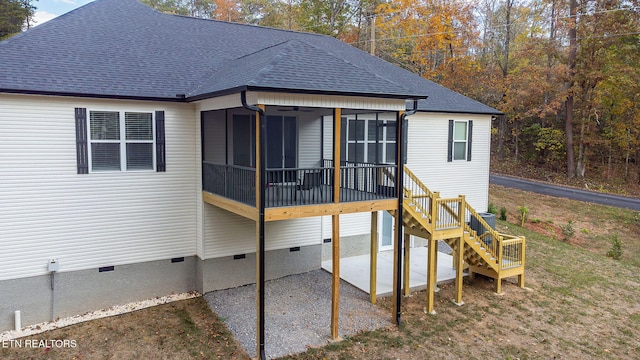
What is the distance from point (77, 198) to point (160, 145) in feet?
7.27

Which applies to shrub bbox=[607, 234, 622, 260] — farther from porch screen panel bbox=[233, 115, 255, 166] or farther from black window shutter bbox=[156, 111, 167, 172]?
black window shutter bbox=[156, 111, 167, 172]

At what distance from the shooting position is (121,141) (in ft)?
33.1

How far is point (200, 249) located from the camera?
1107cm

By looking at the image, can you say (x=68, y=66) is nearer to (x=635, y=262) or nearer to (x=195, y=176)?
(x=195, y=176)

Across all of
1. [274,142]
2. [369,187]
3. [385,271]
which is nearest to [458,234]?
[385,271]

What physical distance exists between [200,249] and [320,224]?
11.9ft

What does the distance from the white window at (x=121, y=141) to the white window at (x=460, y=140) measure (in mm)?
10311

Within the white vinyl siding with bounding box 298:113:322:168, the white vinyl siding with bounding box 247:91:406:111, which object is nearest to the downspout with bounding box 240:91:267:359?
the white vinyl siding with bounding box 247:91:406:111

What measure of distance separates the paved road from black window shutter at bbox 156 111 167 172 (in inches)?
942

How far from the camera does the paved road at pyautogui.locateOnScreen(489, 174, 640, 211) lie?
80.0 feet

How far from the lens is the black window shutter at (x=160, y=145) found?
10.5m

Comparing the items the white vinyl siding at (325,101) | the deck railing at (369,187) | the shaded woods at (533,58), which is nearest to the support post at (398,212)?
the deck railing at (369,187)

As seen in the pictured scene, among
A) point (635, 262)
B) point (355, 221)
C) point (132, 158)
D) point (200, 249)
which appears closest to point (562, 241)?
point (635, 262)

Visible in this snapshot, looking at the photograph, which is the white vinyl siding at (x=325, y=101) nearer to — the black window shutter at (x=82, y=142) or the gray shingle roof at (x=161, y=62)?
the gray shingle roof at (x=161, y=62)
